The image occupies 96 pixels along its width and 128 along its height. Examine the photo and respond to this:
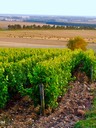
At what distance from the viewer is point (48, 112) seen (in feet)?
41.5

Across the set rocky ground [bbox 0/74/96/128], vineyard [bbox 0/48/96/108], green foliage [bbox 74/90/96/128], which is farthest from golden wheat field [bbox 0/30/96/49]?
green foliage [bbox 74/90/96/128]

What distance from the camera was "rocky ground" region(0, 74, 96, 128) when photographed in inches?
446

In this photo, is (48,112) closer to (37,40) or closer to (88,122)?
(88,122)

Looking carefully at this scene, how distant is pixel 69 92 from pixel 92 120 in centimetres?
466

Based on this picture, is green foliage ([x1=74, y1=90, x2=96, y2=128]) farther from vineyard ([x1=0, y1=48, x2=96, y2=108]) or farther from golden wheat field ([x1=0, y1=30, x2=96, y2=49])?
golden wheat field ([x1=0, y1=30, x2=96, y2=49])

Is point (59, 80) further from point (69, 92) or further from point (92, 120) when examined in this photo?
point (92, 120)

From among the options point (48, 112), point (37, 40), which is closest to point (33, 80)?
point (48, 112)

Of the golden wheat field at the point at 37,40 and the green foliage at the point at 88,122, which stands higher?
the green foliage at the point at 88,122

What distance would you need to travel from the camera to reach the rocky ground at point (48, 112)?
11.3 m

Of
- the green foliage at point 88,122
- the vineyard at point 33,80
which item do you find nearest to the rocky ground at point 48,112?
the green foliage at point 88,122

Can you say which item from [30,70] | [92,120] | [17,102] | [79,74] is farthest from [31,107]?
[79,74]

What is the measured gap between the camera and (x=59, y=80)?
14352mm

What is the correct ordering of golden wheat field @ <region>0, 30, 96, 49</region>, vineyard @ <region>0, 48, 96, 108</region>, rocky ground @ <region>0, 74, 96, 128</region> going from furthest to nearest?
A: golden wheat field @ <region>0, 30, 96, 49</region>
vineyard @ <region>0, 48, 96, 108</region>
rocky ground @ <region>0, 74, 96, 128</region>

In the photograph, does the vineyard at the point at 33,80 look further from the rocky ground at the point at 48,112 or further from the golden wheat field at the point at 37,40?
the golden wheat field at the point at 37,40
